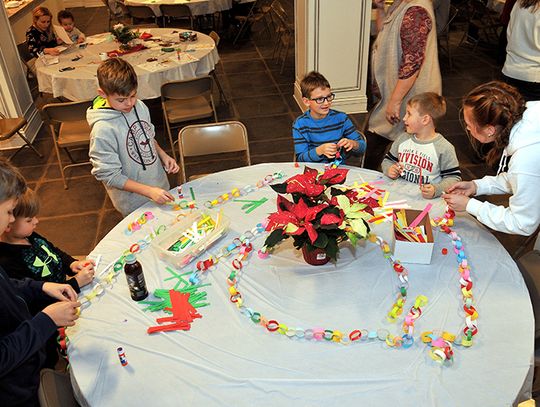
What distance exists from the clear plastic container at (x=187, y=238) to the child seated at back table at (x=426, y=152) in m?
0.98

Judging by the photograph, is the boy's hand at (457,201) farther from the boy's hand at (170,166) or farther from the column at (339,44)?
the column at (339,44)

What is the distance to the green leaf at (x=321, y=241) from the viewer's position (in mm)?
1794

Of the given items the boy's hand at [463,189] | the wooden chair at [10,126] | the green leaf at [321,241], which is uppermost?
the green leaf at [321,241]

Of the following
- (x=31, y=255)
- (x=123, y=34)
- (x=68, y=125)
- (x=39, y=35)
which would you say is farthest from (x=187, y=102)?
(x=31, y=255)

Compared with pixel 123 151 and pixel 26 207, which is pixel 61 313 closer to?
pixel 26 207

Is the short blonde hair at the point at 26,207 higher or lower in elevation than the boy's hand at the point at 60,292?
higher

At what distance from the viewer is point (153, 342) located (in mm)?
1697

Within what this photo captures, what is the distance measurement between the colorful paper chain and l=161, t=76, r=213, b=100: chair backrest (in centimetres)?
188

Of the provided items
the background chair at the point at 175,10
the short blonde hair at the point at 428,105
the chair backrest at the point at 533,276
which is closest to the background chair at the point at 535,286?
the chair backrest at the point at 533,276

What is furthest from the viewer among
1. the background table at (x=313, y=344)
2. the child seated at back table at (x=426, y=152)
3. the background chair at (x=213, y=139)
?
the background chair at (x=213, y=139)

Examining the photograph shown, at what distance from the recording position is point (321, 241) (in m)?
1.81

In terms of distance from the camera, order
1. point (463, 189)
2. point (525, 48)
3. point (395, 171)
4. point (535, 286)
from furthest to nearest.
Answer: point (525, 48), point (395, 171), point (463, 189), point (535, 286)

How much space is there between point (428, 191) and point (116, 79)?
1.66 m

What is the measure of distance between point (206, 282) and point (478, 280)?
42.9 inches
